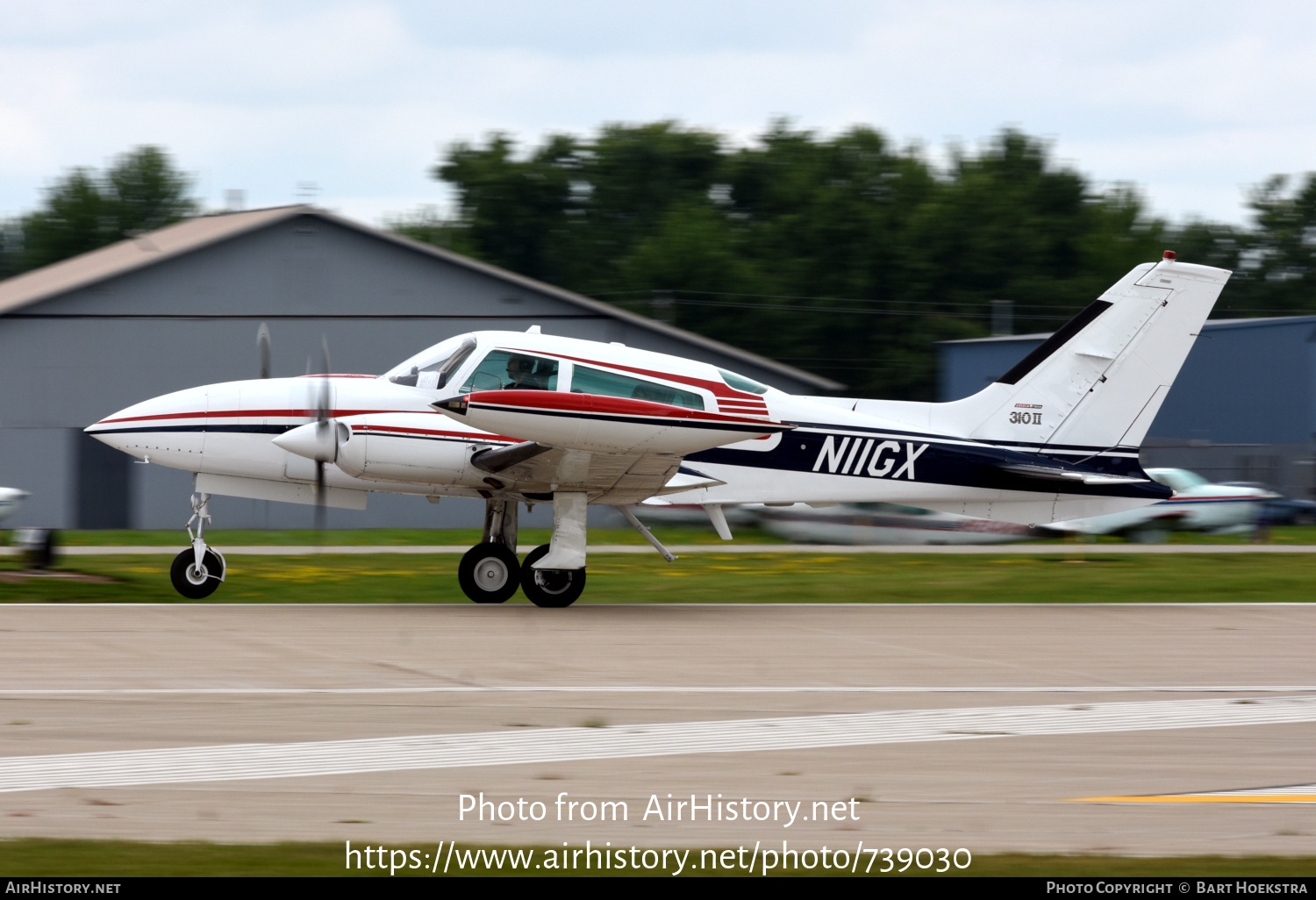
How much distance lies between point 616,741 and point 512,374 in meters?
6.40

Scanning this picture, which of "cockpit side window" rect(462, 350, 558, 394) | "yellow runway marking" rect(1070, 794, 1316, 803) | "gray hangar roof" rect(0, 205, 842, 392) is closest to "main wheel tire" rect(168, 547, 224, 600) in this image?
"cockpit side window" rect(462, 350, 558, 394)

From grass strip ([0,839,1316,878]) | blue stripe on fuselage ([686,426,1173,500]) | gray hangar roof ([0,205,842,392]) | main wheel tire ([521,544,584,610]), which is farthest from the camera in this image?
gray hangar roof ([0,205,842,392])

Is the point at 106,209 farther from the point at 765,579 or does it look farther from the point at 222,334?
the point at 765,579

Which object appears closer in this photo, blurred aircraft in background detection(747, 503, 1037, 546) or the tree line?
blurred aircraft in background detection(747, 503, 1037, 546)

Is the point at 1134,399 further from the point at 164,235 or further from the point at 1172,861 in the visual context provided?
the point at 164,235

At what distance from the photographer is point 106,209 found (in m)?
68.6

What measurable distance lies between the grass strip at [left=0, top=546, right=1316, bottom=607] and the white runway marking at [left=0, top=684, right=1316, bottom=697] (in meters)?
5.90

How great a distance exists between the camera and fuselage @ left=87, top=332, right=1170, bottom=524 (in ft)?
46.4

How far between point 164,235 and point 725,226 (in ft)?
112

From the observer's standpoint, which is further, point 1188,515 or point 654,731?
point 1188,515

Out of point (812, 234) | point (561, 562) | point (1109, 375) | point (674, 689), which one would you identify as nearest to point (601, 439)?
point (561, 562)

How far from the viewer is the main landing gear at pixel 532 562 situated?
49.7 feet

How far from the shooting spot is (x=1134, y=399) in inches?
652

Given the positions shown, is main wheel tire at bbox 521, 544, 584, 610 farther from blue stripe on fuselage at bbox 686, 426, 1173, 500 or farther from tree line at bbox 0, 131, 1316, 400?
tree line at bbox 0, 131, 1316, 400
